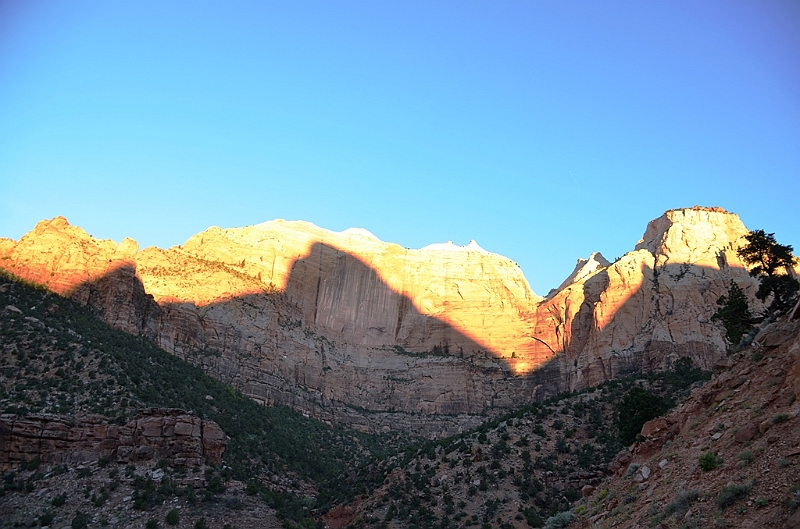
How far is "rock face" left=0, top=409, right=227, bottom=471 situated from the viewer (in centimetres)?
3234

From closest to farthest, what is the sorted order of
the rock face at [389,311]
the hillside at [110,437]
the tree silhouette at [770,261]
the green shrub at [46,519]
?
the green shrub at [46,519] < the hillside at [110,437] < the tree silhouette at [770,261] < the rock face at [389,311]

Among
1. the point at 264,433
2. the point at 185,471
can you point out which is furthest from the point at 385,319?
the point at 185,471

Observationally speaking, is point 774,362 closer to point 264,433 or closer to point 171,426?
point 171,426

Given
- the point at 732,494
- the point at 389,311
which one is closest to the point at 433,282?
the point at 389,311

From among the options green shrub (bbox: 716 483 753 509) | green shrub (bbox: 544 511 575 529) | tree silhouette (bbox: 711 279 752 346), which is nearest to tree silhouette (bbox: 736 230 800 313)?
tree silhouette (bbox: 711 279 752 346)

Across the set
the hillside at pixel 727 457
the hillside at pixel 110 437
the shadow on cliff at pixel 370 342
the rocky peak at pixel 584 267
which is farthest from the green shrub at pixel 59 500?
the rocky peak at pixel 584 267

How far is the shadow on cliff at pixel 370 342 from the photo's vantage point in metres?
67.0

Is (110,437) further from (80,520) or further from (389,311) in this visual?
(389,311)

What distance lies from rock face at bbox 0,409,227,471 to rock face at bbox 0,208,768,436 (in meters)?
22.3

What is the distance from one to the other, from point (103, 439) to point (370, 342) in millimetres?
61080

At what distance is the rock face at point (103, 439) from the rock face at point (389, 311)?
73.1 ft

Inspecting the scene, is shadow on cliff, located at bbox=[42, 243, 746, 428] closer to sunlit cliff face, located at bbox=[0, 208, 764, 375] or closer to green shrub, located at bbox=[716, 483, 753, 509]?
sunlit cliff face, located at bbox=[0, 208, 764, 375]

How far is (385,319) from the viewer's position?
9738 cm

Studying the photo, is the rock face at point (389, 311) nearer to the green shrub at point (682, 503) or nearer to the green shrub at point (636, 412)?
the green shrub at point (636, 412)
